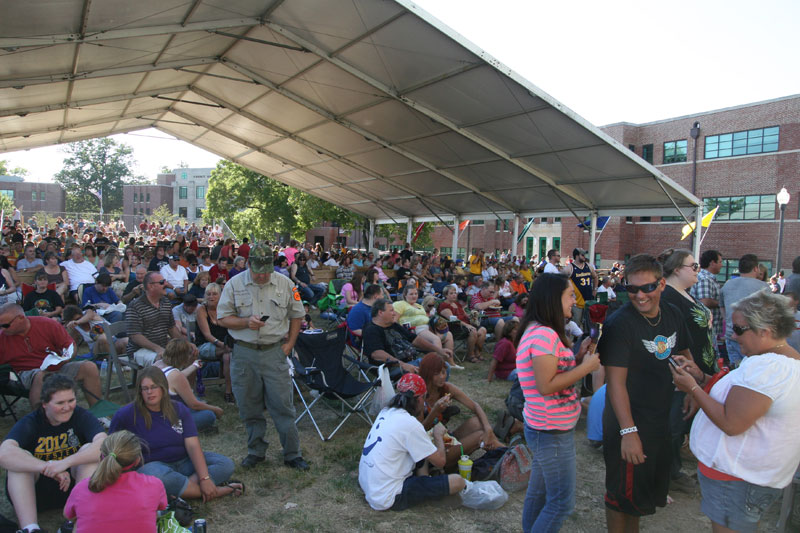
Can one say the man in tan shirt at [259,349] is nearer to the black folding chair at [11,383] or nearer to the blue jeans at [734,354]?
the black folding chair at [11,383]

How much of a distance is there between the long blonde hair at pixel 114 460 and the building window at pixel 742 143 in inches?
1203

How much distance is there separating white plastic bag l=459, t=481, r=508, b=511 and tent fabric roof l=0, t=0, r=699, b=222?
7188 millimetres

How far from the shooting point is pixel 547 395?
95.0 inches

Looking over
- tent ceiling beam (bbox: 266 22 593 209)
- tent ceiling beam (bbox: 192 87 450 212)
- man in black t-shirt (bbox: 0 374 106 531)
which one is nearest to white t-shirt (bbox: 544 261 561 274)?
man in black t-shirt (bbox: 0 374 106 531)

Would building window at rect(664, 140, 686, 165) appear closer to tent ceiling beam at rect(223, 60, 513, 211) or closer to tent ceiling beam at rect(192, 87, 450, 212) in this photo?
tent ceiling beam at rect(223, 60, 513, 211)

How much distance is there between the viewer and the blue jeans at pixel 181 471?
10.6 ft

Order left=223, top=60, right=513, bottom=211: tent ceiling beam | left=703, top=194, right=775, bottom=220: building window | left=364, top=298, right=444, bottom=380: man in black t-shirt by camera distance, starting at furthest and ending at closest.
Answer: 1. left=703, top=194, right=775, bottom=220: building window
2. left=223, top=60, right=513, bottom=211: tent ceiling beam
3. left=364, top=298, right=444, bottom=380: man in black t-shirt

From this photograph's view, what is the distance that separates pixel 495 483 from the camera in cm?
364

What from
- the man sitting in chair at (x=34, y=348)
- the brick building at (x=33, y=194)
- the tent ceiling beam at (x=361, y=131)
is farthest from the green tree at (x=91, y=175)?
the man sitting in chair at (x=34, y=348)

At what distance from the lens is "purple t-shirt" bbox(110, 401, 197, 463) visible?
3.25 metres

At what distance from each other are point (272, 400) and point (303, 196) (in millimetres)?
26075

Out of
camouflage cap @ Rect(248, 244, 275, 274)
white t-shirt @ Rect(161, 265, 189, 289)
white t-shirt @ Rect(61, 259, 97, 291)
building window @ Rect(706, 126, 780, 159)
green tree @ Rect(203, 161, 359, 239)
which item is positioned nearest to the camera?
camouflage cap @ Rect(248, 244, 275, 274)

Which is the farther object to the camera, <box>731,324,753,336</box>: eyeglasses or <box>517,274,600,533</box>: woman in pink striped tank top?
<box>517,274,600,533</box>: woman in pink striped tank top

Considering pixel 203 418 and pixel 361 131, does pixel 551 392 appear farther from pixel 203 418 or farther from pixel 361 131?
pixel 361 131
